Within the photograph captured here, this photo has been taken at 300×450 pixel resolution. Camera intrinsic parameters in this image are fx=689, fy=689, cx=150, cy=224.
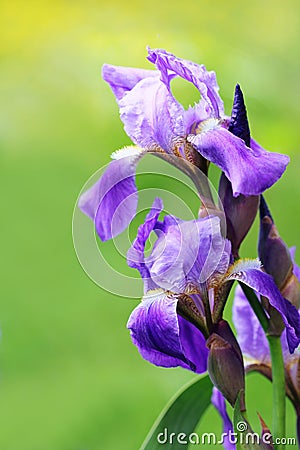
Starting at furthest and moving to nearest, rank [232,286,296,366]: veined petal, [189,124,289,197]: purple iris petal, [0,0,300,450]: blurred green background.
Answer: [0,0,300,450]: blurred green background → [232,286,296,366]: veined petal → [189,124,289,197]: purple iris petal

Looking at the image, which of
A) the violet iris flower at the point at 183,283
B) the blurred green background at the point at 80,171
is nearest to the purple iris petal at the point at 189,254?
the violet iris flower at the point at 183,283

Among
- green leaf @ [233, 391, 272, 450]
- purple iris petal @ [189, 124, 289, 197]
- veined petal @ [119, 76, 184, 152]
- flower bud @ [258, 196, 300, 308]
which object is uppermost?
veined petal @ [119, 76, 184, 152]

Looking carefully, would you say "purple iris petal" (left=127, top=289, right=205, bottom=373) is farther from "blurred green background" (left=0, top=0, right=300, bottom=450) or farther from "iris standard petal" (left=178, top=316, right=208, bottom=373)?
"blurred green background" (left=0, top=0, right=300, bottom=450)

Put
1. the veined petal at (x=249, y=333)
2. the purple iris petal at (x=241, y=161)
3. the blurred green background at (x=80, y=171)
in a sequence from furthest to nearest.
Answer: the blurred green background at (x=80, y=171) < the veined petal at (x=249, y=333) < the purple iris petal at (x=241, y=161)

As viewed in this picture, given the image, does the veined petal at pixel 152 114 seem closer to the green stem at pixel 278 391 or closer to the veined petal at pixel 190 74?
the veined petal at pixel 190 74

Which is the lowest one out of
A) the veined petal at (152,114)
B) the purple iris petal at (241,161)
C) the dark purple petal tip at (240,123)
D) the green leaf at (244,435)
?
the green leaf at (244,435)

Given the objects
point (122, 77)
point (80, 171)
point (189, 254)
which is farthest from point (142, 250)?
point (80, 171)

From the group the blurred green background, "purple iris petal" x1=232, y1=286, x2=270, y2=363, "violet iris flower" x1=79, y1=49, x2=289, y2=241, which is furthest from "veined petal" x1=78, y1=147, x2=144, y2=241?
the blurred green background

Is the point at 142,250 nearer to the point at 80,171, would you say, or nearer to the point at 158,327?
the point at 158,327
